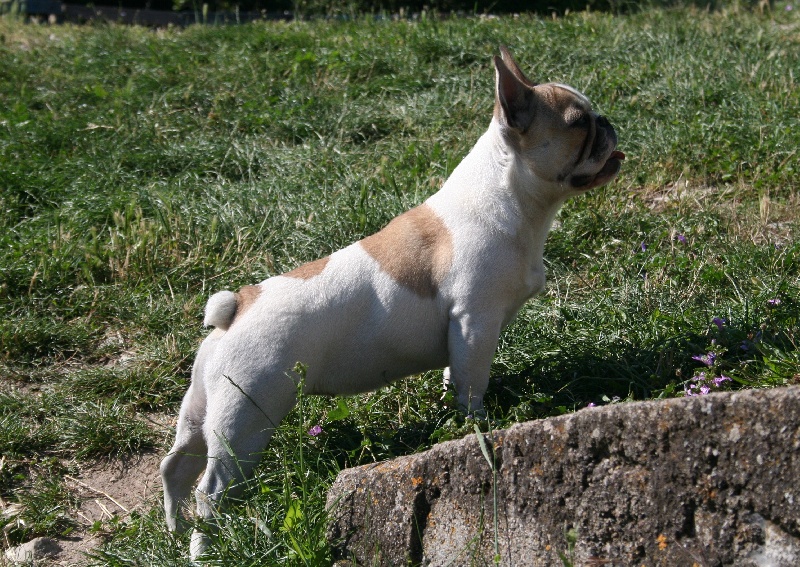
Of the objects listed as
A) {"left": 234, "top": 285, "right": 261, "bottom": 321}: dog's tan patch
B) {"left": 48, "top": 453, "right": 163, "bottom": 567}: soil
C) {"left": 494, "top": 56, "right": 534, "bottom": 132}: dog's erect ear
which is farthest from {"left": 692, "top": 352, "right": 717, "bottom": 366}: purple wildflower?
{"left": 48, "top": 453, "right": 163, "bottom": 567}: soil

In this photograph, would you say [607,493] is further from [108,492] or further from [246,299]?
→ [108,492]

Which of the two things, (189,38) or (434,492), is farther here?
(189,38)

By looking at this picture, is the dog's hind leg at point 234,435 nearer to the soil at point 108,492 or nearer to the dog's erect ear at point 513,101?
the soil at point 108,492

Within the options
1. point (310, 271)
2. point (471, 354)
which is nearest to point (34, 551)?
point (310, 271)

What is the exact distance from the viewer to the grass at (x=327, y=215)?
4562 millimetres

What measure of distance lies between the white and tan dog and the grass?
226 mm

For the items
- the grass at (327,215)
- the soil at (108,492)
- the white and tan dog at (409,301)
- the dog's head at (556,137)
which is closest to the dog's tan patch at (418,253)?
the white and tan dog at (409,301)

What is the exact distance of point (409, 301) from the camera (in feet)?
14.3

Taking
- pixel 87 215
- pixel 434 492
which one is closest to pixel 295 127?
pixel 87 215

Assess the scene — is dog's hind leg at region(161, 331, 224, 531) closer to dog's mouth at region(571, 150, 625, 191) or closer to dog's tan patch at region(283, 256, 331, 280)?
dog's tan patch at region(283, 256, 331, 280)

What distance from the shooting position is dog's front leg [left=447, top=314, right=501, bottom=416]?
4289mm

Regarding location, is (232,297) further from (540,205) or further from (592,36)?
(592,36)

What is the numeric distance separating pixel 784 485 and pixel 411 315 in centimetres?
204

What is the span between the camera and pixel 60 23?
43.4 ft
